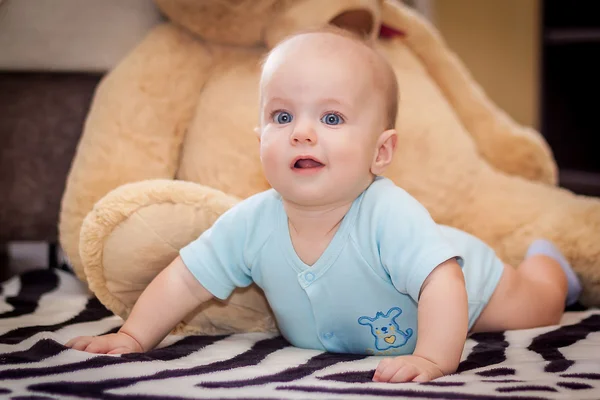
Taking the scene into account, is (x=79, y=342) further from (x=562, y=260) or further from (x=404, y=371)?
(x=562, y=260)

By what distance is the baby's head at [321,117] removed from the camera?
2.99ft

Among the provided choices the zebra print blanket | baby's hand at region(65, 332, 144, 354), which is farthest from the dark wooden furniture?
baby's hand at region(65, 332, 144, 354)

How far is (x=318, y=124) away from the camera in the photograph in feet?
3.01

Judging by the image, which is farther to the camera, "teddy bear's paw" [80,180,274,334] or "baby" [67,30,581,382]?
"teddy bear's paw" [80,180,274,334]

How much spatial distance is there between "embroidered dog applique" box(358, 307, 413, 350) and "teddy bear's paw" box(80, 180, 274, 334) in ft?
0.65

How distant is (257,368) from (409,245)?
9.0 inches

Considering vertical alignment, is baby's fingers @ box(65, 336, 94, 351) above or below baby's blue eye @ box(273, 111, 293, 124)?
below

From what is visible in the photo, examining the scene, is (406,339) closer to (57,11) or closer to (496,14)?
(57,11)

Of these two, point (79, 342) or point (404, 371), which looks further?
point (79, 342)

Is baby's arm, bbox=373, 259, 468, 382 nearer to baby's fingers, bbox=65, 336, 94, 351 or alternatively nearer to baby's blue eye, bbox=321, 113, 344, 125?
baby's blue eye, bbox=321, 113, 344, 125

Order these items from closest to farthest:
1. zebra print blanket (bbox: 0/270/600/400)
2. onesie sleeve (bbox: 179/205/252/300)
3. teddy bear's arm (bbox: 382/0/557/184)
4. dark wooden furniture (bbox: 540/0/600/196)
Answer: zebra print blanket (bbox: 0/270/600/400), onesie sleeve (bbox: 179/205/252/300), teddy bear's arm (bbox: 382/0/557/184), dark wooden furniture (bbox: 540/0/600/196)

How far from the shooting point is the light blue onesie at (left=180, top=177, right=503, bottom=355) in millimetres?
928

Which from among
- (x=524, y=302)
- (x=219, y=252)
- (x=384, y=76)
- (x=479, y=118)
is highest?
(x=384, y=76)

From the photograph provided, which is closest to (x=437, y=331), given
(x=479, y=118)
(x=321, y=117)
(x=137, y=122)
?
(x=321, y=117)
